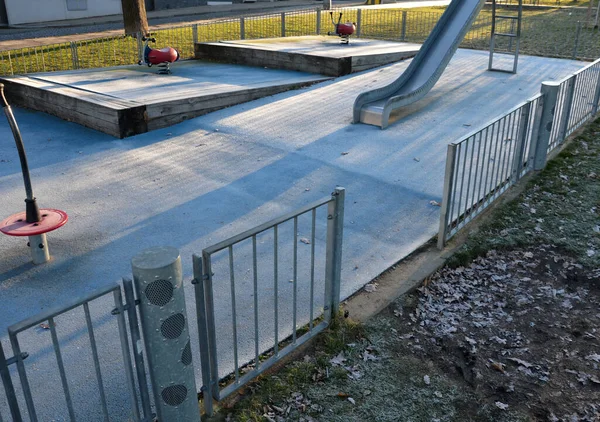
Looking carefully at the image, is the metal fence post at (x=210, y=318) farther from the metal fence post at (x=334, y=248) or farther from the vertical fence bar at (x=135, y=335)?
the metal fence post at (x=334, y=248)

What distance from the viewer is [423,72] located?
36.5 ft

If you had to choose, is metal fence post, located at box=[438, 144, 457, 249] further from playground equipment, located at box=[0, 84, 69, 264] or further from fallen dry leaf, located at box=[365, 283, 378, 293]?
playground equipment, located at box=[0, 84, 69, 264]

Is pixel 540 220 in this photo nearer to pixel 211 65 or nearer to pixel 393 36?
pixel 211 65

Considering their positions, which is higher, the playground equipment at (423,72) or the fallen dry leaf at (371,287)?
the playground equipment at (423,72)

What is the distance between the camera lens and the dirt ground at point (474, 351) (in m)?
3.66

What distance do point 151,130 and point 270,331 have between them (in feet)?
19.6

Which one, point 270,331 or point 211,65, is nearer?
point 270,331

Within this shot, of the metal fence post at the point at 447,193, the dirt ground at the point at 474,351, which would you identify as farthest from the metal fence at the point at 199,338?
the metal fence post at the point at 447,193

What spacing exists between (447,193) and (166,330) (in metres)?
3.22

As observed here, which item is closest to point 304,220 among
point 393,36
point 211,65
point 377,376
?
point 377,376

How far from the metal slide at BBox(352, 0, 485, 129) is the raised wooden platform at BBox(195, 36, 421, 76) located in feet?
6.74

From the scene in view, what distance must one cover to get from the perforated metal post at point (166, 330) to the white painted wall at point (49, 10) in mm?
23597

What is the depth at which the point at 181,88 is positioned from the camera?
35.7 ft

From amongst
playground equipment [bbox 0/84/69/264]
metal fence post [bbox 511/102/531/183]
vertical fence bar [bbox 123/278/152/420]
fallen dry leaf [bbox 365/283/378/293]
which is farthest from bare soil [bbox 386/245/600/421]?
playground equipment [bbox 0/84/69/264]
